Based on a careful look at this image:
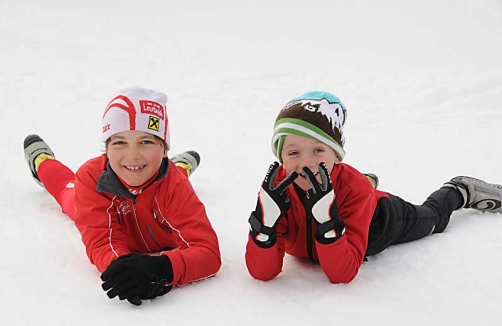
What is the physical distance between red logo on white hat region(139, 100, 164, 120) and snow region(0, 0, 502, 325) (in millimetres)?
757

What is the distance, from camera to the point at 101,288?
2428 millimetres

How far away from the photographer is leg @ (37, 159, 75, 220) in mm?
3402

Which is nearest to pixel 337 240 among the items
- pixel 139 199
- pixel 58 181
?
pixel 139 199

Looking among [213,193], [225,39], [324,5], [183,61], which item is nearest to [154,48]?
[183,61]

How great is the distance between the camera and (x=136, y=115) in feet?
8.69

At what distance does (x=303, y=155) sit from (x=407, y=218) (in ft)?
2.83

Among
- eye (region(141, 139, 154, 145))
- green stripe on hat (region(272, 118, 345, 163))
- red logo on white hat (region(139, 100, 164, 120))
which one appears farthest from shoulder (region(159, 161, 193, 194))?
green stripe on hat (region(272, 118, 345, 163))

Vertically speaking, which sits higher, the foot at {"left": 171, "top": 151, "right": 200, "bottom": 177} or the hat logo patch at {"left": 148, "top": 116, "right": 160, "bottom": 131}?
the hat logo patch at {"left": 148, "top": 116, "right": 160, "bottom": 131}

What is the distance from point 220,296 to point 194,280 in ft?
0.56

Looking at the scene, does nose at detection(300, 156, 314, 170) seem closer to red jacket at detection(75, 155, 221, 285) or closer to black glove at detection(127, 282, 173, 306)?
red jacket at detection(75, 155, 221, 285)

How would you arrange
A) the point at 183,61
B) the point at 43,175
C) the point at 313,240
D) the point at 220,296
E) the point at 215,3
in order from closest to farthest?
the point at 220,296
the point at 313,240
the point at 43,175
the point at 183,61
the point at 215,3

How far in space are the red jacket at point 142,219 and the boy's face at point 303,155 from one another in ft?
1.65

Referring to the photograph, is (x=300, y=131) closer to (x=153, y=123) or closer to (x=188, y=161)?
(x=153, y=123)

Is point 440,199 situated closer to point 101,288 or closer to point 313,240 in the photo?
point 313,240
